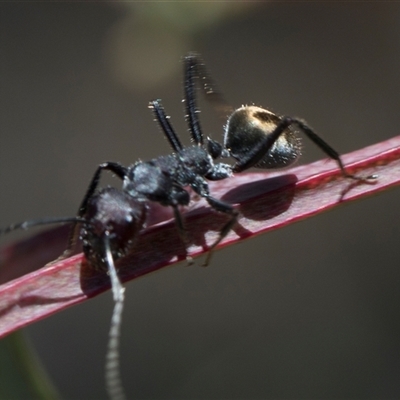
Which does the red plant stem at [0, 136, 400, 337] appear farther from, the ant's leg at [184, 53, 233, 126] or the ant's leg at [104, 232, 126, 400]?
the ant's leg at [184, 53, 233, 126]

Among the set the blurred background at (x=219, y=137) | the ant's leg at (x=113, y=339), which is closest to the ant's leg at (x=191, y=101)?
the ant's leg at (x=113, y=339)

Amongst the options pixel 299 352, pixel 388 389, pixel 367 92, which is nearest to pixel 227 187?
pixel 299 352

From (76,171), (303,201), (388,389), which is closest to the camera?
(303,201)

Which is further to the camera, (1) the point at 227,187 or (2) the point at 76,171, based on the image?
(2) the point at 76,171

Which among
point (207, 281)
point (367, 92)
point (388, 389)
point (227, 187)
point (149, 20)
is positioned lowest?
point (388, 389)

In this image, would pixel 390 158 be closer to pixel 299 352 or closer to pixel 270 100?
pixel 299 352

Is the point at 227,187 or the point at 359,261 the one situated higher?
the point at 227,187

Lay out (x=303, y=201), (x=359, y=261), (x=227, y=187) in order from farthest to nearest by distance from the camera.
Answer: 1. (x=359, y=261)
2. (x=227, y=187)
3. (x=303, y=201)

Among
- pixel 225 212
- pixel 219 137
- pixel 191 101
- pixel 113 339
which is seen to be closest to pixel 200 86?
pixel 191 101
